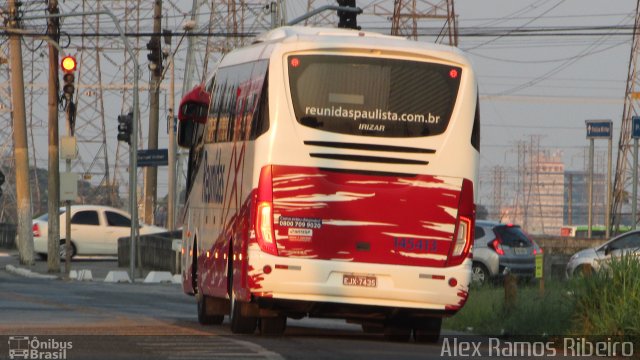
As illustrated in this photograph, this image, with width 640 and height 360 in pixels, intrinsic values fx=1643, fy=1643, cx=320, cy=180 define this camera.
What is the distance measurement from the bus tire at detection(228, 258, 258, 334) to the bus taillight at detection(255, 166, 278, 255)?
3.75 feet

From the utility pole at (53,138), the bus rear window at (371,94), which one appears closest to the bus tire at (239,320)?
the bus rear window at (371,94)

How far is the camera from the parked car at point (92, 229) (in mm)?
50406

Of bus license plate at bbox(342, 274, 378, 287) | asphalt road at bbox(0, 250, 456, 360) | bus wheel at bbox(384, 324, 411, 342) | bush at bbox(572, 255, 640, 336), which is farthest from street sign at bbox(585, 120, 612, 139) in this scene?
bus license plate at bbox(342, 274, 378, 287)

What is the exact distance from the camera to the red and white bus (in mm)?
17281

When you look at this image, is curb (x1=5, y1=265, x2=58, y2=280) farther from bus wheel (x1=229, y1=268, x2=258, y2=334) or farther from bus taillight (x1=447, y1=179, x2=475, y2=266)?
bus taillight (x1=447, y1=179, x2=475, y2=266)

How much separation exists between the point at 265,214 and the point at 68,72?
72.2ft

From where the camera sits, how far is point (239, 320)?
1834 centimetres

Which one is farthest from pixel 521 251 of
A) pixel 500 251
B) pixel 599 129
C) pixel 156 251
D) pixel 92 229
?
pixel 599 129

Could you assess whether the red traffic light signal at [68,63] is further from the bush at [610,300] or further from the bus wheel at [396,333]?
the bush at [610,300]

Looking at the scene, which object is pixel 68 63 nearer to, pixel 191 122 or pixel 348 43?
pixel 191 122

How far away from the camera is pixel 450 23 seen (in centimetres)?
6694

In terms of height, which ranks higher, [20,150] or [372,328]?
[20,150]

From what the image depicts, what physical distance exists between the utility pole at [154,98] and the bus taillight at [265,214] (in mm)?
34171

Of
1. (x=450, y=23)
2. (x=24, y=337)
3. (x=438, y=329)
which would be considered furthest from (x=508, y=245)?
(x=450, y=23)
